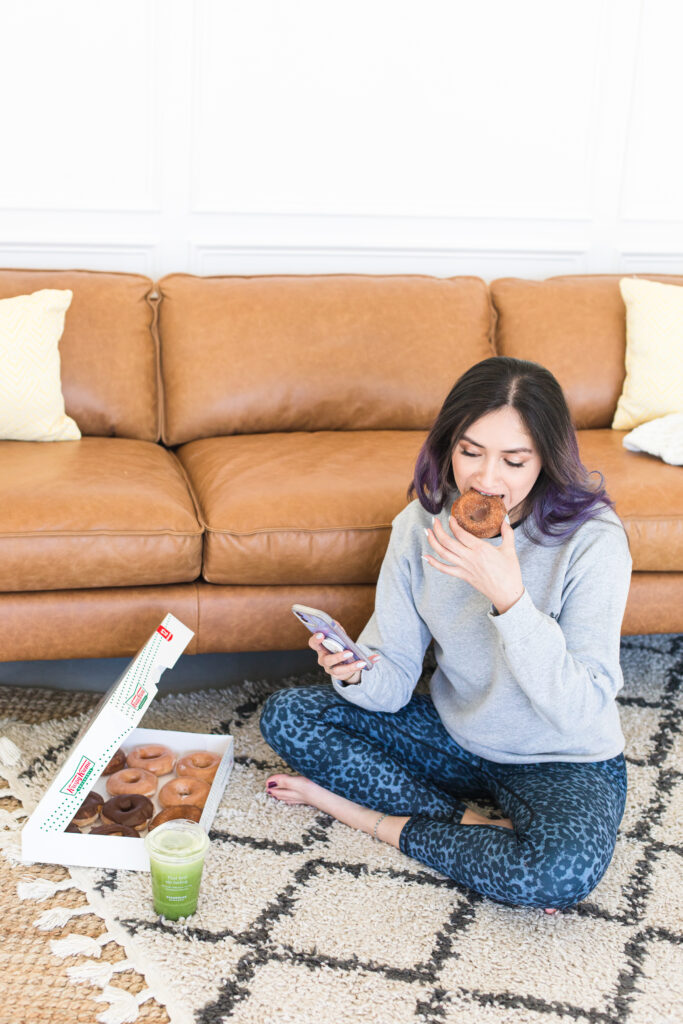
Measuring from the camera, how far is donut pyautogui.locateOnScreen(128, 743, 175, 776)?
6.30 feet

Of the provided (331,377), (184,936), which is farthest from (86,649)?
(331,377)

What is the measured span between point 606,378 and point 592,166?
78 cm

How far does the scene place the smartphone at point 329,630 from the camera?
1.68 m

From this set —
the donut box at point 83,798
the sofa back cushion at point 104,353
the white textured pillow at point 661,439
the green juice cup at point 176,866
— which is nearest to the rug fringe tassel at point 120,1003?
the green juice cup at point 176,866

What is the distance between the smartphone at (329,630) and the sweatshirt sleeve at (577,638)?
9.9 inches

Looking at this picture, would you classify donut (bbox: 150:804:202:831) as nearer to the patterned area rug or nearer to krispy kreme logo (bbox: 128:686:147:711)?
the patterned area rug

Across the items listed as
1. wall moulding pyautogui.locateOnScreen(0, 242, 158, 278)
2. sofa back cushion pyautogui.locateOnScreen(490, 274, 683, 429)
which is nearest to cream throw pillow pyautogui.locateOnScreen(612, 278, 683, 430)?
sofa back cushion pyautogui.locateOnScreen(490, 274, 683, 429)

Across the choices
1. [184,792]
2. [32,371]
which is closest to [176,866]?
[184,792]

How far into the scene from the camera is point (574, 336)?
2830 mm

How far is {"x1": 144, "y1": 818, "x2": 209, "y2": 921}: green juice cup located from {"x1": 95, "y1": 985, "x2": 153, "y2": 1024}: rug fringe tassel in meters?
0.15

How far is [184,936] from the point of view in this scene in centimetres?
155

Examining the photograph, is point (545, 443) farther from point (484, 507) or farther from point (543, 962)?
point (543, 962)

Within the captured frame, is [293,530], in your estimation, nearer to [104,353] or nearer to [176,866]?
[176,866]

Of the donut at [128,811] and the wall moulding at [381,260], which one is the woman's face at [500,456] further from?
the wall moulding at [381,260]
